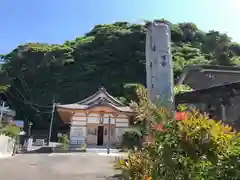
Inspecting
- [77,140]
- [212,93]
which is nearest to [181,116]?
[212,93]

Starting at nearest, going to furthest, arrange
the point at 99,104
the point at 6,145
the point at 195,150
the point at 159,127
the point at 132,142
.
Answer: the point at 195,150, the point at 159,127, the point at 132,142, the point at 6,145, the point at 99,104

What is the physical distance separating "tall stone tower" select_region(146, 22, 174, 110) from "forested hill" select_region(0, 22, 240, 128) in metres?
35.8

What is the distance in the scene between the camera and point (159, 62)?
17.1 feet

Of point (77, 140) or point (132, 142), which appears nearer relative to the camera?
point (132, 142)

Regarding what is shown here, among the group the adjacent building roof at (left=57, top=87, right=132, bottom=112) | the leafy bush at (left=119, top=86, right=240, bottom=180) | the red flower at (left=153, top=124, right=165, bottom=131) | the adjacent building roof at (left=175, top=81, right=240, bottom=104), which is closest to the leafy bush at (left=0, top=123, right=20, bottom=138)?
the adjacent building roof at (left=57, top=87, right=132, bottom=112)

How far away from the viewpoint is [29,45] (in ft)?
157

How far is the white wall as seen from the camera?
18375mm

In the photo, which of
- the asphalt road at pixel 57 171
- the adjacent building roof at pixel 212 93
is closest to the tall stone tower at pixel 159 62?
the asphalt road at pixel 57 171

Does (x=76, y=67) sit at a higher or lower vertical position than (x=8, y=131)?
higher

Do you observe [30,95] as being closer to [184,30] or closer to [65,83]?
[65,83]

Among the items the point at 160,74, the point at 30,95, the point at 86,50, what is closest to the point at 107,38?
the point at 86,50

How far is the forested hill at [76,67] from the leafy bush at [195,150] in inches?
1518

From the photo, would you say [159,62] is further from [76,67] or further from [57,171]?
[76,67]

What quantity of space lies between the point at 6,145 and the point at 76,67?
30.0m
